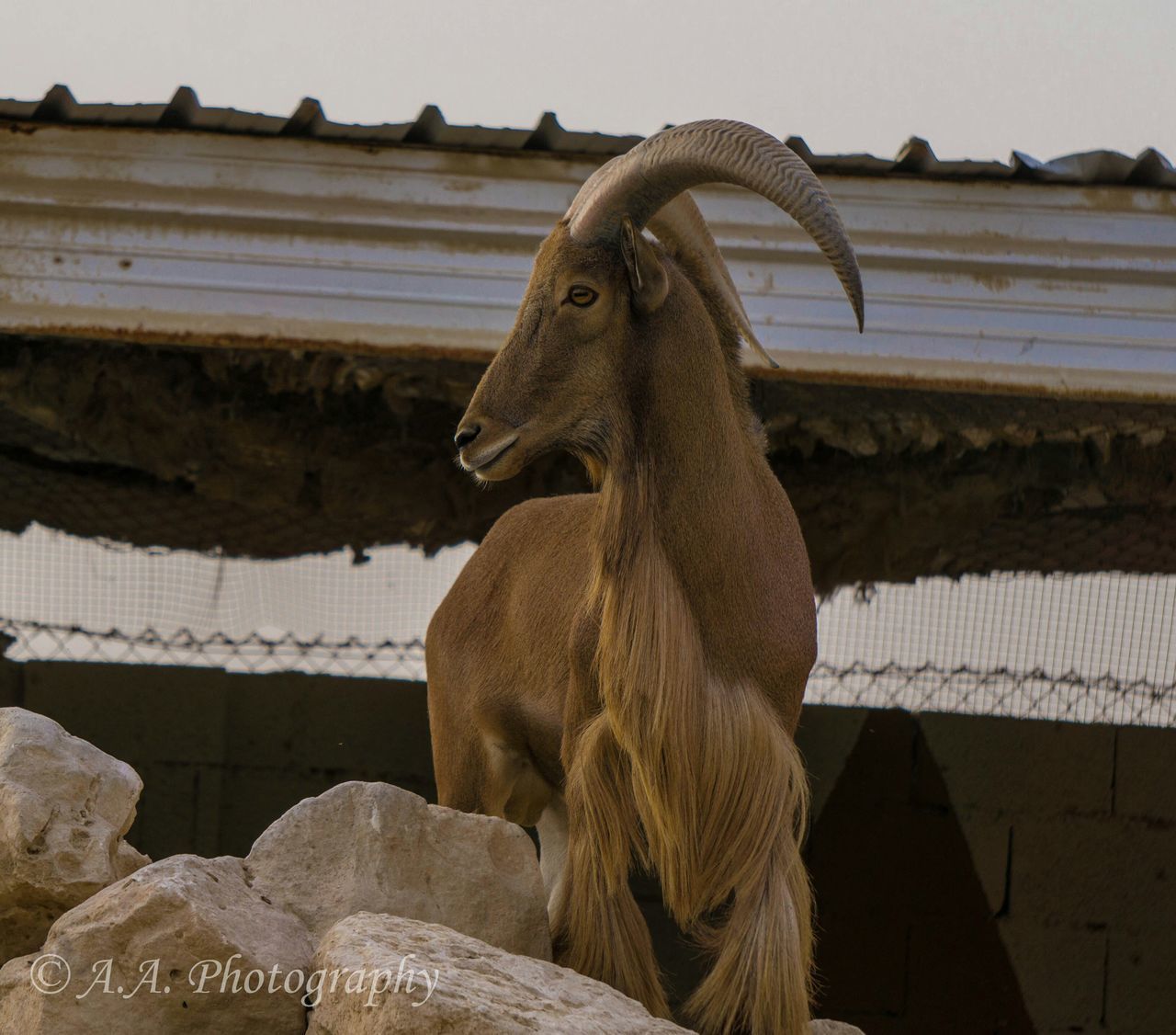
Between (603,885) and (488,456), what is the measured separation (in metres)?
0.89

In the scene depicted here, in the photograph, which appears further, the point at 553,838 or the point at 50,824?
the point at 553,838

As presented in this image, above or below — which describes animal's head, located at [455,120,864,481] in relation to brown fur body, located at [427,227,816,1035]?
above

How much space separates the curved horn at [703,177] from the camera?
3.04m

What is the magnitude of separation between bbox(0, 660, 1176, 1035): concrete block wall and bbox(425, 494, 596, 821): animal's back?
2.88 m

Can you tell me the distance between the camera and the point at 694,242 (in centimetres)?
342

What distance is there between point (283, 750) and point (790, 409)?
3.13 metres

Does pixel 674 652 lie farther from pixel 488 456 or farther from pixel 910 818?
pixel 910 818

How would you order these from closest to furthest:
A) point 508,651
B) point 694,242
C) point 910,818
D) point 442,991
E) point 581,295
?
point 442,991, point 581,295, point 694,242, point 508,651, point 910,818

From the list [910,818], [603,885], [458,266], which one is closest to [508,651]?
[603,885]

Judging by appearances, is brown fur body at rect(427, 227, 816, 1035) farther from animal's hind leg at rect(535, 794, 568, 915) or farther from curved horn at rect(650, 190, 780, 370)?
animal's hind leg at rect(535, 794, 568, 915)

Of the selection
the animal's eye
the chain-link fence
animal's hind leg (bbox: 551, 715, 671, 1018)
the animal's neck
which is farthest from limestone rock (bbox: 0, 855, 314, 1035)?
the chain-link fence

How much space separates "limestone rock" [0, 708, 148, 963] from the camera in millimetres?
2643

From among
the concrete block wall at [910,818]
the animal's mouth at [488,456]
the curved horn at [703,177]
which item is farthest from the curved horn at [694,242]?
the concrete block wall at [910,818]

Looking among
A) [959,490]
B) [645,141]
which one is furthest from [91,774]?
[959,490]
